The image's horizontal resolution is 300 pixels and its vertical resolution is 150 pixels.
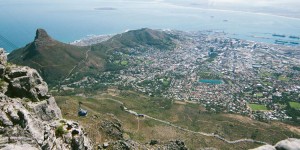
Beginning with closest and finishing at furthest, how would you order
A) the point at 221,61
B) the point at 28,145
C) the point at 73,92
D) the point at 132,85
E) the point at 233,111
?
the point at 28,145 → the point at 233,111 → the point at 73,92 → the point at 132,85 → the point at 221,61

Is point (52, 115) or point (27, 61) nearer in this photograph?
point (52, 115)

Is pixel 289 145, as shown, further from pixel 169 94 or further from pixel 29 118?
pixel 169 94

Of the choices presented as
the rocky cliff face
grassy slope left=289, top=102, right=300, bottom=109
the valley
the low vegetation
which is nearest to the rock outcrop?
the rocky cliff face

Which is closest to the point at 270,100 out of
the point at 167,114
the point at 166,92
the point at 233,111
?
the point at 233,111

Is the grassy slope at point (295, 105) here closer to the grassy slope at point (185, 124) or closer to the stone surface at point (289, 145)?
the grassy slope at point (185, 124)

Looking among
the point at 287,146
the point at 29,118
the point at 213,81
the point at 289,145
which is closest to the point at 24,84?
the point at 29,118

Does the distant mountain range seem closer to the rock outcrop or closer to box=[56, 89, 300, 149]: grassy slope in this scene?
box=[56, 89, 300, 149]: grassy slope

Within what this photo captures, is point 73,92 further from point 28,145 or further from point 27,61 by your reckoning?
point 28,145
